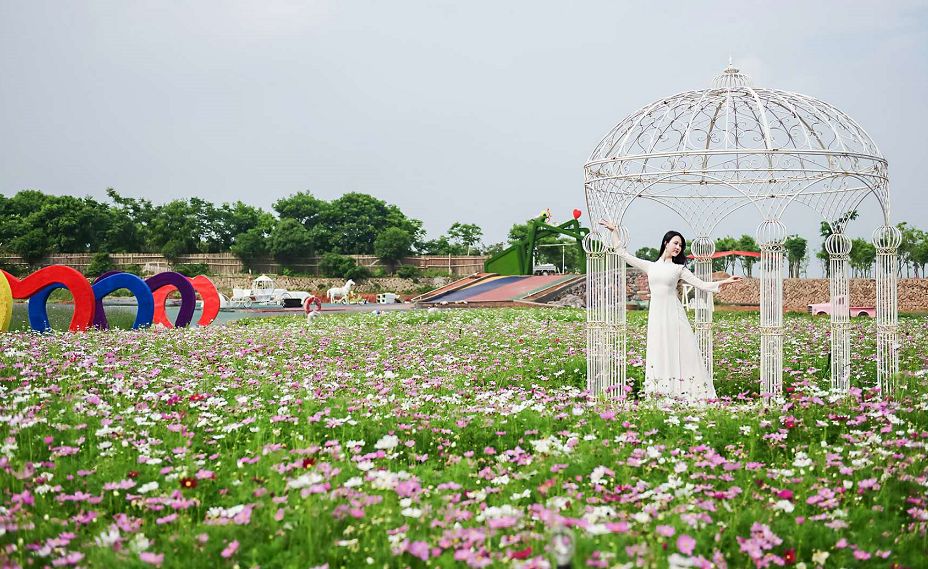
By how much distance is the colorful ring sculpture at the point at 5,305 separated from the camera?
13.3 metres

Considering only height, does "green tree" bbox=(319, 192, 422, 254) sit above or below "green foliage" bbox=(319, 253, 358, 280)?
above

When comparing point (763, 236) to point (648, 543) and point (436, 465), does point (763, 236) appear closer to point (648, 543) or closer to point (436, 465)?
point (436, 465)

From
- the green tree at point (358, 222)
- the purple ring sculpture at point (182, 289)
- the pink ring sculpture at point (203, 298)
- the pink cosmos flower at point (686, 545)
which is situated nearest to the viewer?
the pink cosmos flower at point (686, 545)

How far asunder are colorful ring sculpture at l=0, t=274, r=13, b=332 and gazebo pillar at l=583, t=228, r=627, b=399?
35.4ft

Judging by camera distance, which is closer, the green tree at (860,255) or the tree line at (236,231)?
the green tree at (860,255)

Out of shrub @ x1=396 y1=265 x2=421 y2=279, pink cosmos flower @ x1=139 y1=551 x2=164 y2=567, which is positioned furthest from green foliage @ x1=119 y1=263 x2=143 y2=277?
pink cosmos flower @ x1=139 y1=551 x2=164 y2=567

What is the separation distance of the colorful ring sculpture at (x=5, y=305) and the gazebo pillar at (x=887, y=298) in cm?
1379

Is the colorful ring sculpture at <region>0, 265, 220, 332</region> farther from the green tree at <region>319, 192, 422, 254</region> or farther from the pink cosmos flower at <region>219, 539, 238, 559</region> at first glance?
the green tree at <region>319, 192, 422, 254</region>

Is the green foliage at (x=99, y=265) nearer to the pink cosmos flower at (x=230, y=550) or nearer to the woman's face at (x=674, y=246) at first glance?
the woman's face at (x=674, y=246)

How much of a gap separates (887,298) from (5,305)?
46.3 ft

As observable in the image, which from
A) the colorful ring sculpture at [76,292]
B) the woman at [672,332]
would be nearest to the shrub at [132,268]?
the colorful ring sculpture at [76,292]

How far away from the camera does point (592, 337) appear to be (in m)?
8.30

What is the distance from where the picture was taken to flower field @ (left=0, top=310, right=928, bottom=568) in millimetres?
3492

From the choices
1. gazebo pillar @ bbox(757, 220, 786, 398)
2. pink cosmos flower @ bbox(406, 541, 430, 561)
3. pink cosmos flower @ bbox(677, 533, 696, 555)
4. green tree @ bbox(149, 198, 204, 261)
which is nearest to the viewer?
pink cosmos flower @ bbox(677, 533, 696, 555)
